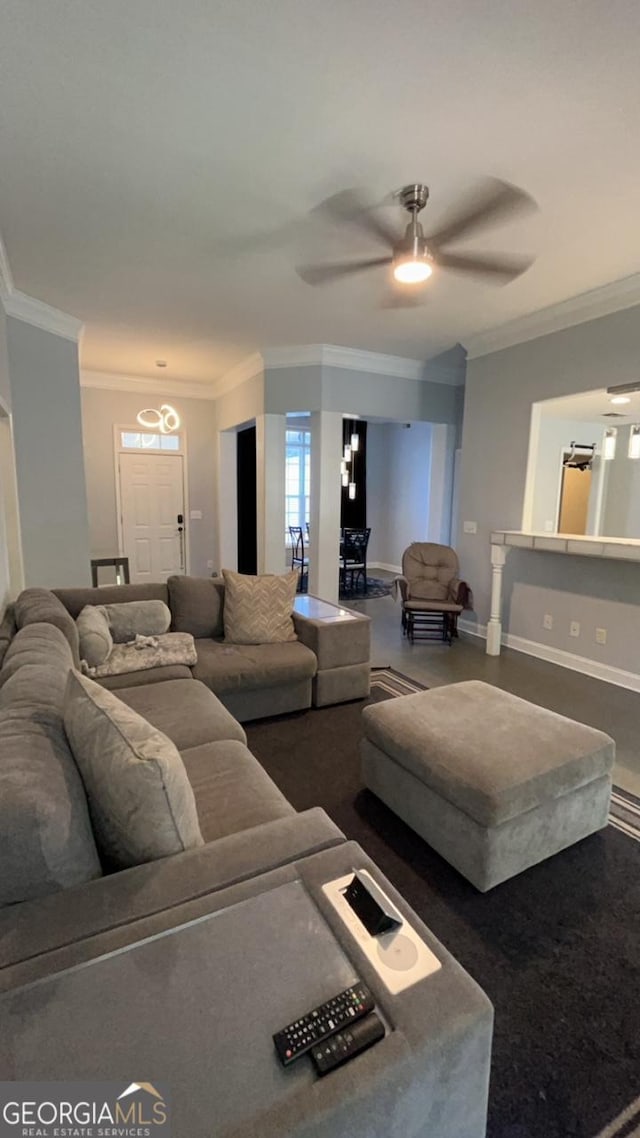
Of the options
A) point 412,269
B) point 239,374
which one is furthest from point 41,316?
point 412,269

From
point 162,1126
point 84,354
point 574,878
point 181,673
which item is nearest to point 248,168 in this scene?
point 181,673

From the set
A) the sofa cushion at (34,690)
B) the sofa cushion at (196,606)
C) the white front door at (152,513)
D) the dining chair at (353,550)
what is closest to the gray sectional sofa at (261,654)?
the sofa cushion at (196,606)

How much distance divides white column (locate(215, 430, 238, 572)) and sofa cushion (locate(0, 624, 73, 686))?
466 centimetres

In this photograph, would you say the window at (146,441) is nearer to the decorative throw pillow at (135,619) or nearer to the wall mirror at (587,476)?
the decorative throw pillow at (135,619)

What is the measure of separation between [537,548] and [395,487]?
17.1ft

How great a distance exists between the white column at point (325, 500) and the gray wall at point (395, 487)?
350 cm

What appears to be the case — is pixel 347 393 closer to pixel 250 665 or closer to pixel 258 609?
pixel 258 609

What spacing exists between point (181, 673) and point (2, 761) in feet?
5.29

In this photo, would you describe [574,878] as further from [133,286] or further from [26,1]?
[133,286]

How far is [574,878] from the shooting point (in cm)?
181

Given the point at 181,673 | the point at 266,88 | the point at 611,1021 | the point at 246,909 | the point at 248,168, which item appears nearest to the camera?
the point at 246,909

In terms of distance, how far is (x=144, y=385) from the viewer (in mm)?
6406

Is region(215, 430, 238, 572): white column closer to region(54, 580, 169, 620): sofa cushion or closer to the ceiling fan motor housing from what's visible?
region(54, 580, 169, 620): sofa cushion

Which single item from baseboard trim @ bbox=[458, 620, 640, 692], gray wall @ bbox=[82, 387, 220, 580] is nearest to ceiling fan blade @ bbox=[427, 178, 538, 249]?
baseboard trim @ bbox=[458, 620, 640, 692]
